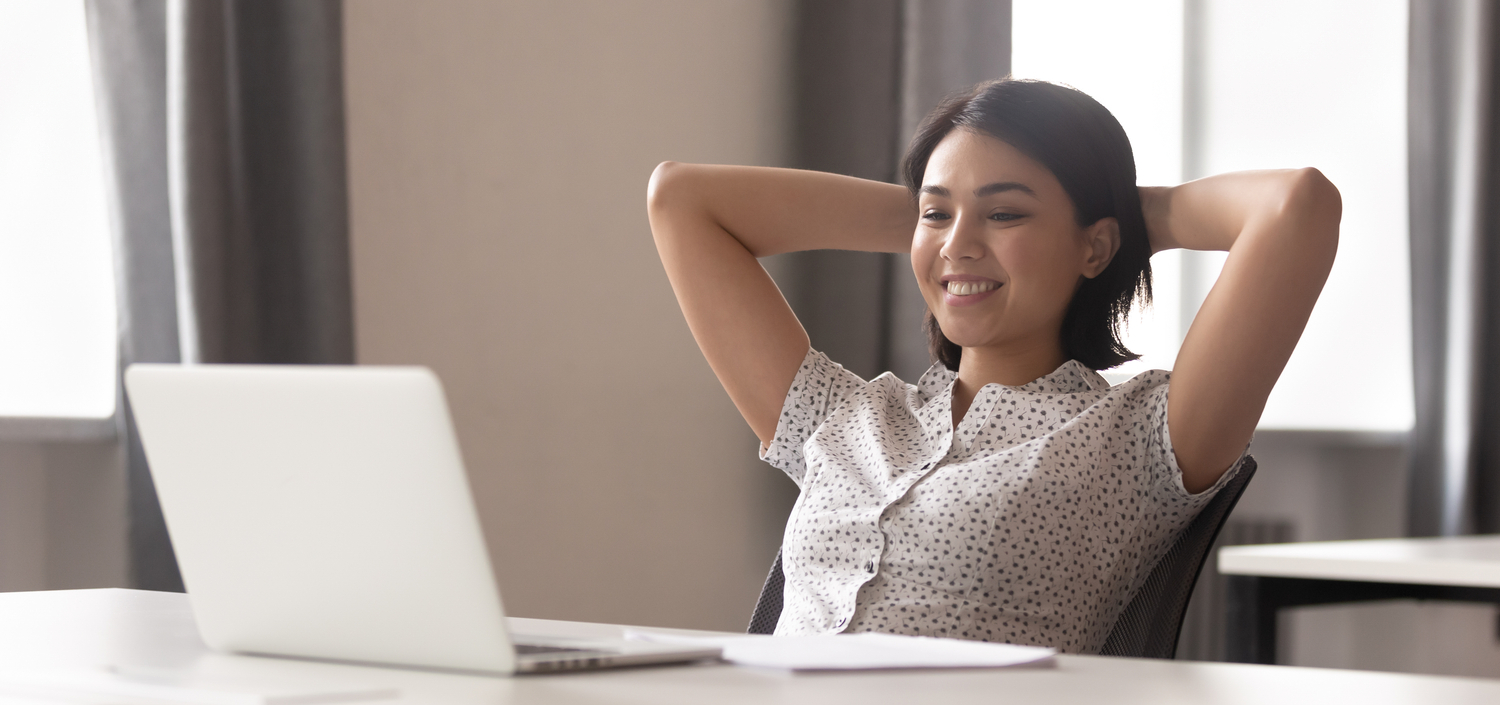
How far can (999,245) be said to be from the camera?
1.47 metres

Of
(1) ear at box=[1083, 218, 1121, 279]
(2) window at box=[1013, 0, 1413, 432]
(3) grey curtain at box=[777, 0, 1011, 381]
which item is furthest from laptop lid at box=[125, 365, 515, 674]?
(2) window at box=[1013, 0, 1413, 432]

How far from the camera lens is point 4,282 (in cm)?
211

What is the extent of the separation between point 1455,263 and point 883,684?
2.93 metres

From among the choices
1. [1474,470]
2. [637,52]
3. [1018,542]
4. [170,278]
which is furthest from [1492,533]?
[170,278]

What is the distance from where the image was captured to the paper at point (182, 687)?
2.31 feet

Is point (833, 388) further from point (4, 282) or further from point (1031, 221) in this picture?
point (4, 282)

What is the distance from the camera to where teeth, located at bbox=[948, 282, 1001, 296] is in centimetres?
149

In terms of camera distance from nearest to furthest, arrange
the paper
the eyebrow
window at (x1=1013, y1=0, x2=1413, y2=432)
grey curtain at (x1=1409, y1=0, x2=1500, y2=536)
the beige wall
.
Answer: the paper → the eyebrow → the beige wall → grey curtain at (x1=1409, y1=0, x2=1500, y2=536) → window at (x1=1013, y1=0, x2=1413, y2=432)

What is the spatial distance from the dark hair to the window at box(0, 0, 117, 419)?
52.0 inches

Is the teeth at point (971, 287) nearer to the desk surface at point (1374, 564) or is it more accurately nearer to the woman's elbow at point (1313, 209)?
the woman's elbow at point (1313, 209)

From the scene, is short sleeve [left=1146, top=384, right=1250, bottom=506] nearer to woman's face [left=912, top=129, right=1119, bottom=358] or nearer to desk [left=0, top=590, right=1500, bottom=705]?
woman's face [left=912, top=129, right=1119, bottom=358]

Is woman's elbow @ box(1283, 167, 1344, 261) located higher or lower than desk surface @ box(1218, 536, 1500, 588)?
higher

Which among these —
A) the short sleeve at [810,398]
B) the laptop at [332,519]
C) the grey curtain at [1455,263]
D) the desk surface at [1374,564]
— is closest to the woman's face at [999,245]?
the short sleeve at [810,398]

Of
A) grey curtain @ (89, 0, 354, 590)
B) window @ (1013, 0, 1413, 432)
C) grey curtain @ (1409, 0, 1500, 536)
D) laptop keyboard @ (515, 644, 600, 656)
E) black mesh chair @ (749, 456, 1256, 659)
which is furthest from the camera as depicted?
window @ (1013, 0, 1413, 432)
